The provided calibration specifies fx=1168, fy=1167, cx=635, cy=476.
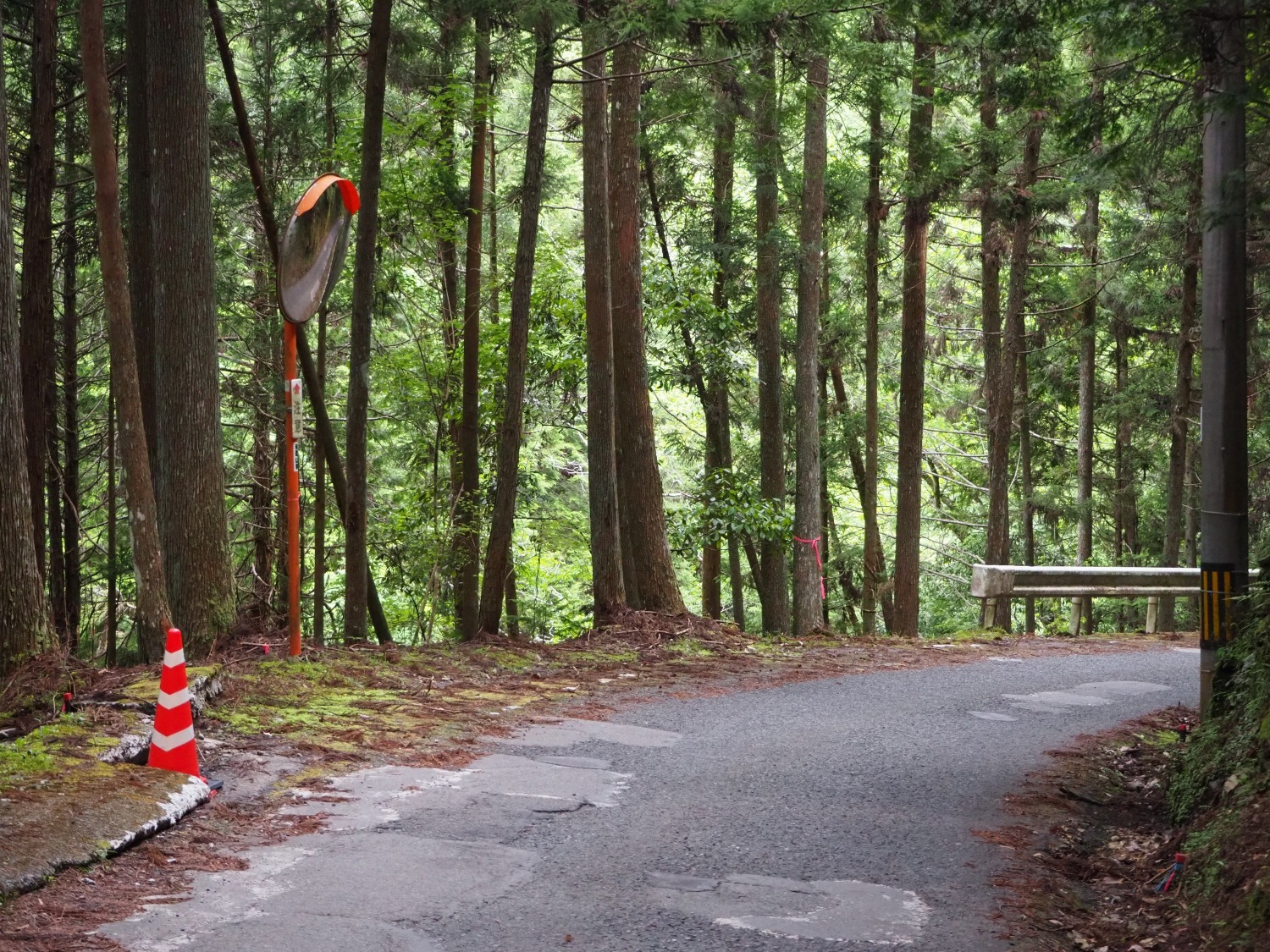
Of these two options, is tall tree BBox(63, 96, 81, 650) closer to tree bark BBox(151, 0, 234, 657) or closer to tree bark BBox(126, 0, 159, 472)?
tree bark BBox(126, 0, 159, 472)

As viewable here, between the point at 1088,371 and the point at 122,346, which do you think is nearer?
the point at 122,346

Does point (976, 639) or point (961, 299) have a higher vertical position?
point (961, 299)

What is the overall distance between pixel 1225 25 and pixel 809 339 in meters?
12.5

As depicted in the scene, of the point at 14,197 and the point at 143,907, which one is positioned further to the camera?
the point at 14,197

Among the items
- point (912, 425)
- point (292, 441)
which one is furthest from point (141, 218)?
point (912, 425)

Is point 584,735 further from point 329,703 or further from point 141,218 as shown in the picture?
point 141,218

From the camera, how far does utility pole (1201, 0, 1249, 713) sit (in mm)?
7734

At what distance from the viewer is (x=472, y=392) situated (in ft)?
49.5

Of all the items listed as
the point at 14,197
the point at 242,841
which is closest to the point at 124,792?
the point at 242,841

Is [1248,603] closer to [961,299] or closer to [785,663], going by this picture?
[785,663]

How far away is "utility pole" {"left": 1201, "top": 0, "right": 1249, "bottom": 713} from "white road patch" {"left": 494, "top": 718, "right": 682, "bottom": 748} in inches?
152

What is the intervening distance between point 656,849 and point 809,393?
1399cm

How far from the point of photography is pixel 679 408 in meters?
39.4

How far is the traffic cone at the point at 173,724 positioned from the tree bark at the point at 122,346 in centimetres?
429
